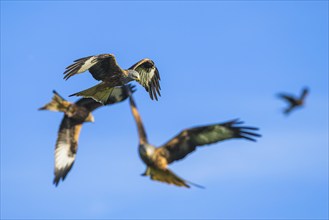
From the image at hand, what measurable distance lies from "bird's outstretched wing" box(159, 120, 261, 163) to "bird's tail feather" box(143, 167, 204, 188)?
0.30m

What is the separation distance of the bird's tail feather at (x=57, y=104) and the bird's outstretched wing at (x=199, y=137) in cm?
637

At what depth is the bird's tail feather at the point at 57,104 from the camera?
56.1ft

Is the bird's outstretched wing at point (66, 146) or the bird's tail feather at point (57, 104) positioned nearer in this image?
the bird's tail feather at point (57, 104)

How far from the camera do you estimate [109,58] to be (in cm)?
1622

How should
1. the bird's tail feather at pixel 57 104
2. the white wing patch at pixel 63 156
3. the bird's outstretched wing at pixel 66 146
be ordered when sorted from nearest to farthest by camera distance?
1. the bird's tail feather at pixel 57 104
2. the bird's outstretched wing at pixel 66 146
3. the white wing patch at pixel 63 156

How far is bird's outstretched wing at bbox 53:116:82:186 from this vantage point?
17844 mm

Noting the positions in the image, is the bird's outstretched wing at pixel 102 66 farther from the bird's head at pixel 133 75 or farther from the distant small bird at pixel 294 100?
the distant small bird at pixel 294 100

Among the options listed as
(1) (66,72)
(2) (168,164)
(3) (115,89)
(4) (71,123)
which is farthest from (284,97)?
(4) (71,123)

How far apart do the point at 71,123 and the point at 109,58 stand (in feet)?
7.89

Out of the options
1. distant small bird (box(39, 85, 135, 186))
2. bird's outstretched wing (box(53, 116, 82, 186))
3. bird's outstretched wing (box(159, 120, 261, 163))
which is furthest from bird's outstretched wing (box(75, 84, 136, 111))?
bird's outstretched wing (box(159, 120, 261, 163))

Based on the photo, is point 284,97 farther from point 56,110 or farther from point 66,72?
point 56,110

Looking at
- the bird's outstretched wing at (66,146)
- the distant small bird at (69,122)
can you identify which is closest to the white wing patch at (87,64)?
the distant small bird at (69,122)

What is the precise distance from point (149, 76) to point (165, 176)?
734 centimetres

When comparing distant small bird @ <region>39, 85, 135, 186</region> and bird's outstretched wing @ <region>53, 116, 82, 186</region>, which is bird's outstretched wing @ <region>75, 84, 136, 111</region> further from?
bird's outstretched wing @ <region>53, 116, 82, 186</region>
